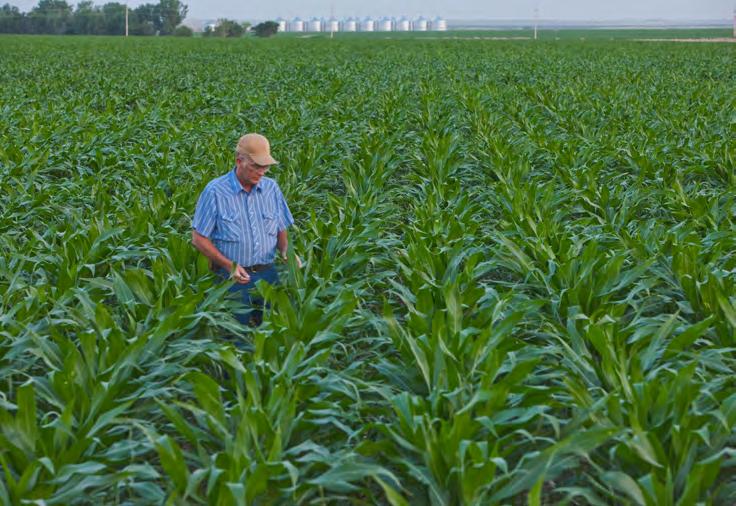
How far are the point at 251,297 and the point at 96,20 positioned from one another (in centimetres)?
8958

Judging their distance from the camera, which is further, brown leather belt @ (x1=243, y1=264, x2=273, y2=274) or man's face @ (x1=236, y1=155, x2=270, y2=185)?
brown leather belt @ (x1=243, y1=264, x2=273, y2=274)

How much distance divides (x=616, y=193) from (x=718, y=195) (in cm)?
84

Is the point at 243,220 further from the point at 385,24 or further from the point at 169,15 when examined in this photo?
the point at 385,24

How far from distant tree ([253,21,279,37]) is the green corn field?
259 ft

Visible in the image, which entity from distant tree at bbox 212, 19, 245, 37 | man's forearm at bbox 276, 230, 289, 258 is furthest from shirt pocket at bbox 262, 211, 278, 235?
distant tree at bbox 212, 19, 245, 37

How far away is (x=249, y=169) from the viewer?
4402 mm

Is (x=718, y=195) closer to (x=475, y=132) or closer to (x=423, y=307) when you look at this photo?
(x=423, y=307)

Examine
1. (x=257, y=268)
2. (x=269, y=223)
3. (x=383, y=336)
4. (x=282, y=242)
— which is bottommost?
(x=383, y=336)

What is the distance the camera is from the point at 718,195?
273 inches

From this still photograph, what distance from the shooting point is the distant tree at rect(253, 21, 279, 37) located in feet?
280

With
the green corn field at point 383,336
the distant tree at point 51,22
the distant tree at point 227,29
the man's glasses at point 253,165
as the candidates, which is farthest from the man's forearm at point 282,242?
the distant tree at point 51,22

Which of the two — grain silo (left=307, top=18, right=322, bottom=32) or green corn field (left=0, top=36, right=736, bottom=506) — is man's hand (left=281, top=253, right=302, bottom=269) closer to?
green corn field (left=0, top=36, right=736, bottom=506)

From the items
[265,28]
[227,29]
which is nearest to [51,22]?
[227,29]

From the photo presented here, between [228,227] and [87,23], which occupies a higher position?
[87,23]
